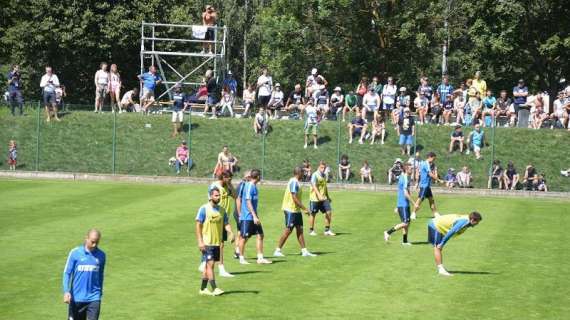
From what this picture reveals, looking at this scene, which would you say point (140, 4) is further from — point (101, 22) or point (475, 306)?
point (475, 306)

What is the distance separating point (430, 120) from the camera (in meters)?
45.1

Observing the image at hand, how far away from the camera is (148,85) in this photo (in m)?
47.0

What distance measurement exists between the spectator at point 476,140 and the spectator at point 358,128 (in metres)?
4.32

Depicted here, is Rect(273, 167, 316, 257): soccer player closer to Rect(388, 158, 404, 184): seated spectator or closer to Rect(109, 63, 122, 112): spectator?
Rect(388, 158, 404, 184): seated spectator

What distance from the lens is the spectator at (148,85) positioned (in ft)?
153

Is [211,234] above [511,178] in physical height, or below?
below

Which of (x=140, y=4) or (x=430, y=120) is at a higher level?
(x=140, y=4)

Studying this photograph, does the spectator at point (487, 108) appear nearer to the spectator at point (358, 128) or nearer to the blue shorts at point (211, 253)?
the spectator at point (358, 128)

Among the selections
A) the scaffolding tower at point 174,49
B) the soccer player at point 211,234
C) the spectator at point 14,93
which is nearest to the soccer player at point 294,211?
the soccer player at point 211,234

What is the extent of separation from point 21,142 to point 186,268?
84.9ft

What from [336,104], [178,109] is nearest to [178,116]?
[178,109]

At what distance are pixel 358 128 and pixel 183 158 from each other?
7.39 metres

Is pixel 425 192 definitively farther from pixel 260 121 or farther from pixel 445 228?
pixel 260 121

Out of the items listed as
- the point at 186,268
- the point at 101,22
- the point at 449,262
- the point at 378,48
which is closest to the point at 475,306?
the point at 449,262
